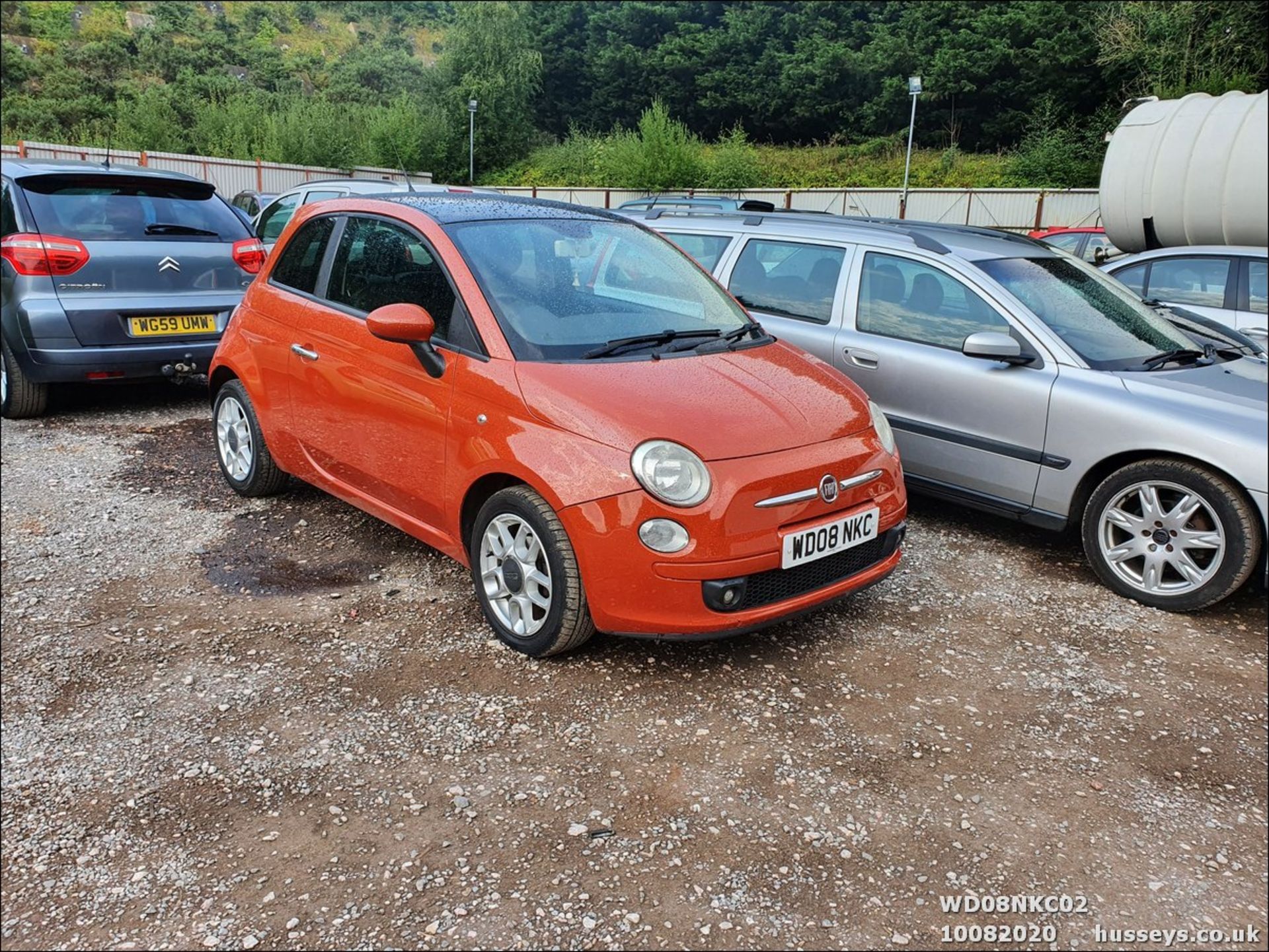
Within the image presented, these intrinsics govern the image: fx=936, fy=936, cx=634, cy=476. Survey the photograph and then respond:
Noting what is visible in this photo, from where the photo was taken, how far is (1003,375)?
4.60 m

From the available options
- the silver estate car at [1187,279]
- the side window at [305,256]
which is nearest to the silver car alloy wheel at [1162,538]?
the silver estate car at [1187,279]

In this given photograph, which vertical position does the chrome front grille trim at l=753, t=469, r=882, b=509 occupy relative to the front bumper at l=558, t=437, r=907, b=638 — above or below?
above

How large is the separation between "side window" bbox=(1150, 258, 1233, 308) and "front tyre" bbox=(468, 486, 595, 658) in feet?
16.1

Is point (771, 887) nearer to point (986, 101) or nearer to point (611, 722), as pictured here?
point (611, 722)

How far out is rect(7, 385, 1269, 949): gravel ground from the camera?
2240 millimetres

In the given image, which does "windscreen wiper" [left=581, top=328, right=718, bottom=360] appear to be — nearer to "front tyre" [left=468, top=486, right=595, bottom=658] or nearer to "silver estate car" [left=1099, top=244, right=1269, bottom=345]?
"front tyre" [left=468, top=486, right=595, bottom=658]

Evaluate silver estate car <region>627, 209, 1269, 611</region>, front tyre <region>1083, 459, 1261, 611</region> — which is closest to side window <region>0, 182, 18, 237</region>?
silver estate car <region>627, 209, 1269, 611</region>

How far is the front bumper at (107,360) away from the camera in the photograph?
6242 mm

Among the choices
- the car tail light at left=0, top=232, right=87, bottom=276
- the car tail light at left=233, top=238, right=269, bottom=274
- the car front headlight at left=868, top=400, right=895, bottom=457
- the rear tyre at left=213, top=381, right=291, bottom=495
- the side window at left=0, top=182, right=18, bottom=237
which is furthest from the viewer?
the car tail light at left=233, top=238, right=269, bottom=274

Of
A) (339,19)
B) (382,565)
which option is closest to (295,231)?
(382,565)

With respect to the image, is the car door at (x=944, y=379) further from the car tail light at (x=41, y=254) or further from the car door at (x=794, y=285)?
the car tail light at (x=41, y=254)

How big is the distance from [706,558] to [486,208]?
2.12 meters

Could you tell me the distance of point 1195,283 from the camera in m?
6.77

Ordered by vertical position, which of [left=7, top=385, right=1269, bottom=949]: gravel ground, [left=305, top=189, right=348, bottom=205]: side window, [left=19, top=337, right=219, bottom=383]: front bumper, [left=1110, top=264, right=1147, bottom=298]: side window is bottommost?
[left=7, top=385, right=1269, bottom=949]: gravel ground
